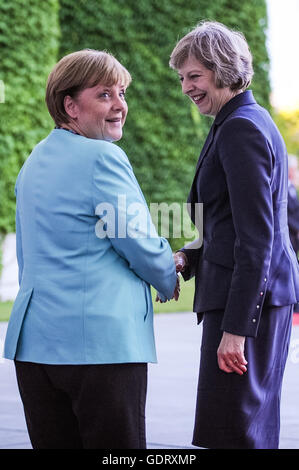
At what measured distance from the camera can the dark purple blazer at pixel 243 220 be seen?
2725 millimetres

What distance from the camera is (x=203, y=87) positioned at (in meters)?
2.95

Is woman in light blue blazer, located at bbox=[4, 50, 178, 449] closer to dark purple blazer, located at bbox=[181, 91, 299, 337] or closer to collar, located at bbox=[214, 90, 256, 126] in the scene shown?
dark purple blazer, located at bbox=[181, 91, 299, 337]

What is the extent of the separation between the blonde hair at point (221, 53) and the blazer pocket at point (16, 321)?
2.98 ft

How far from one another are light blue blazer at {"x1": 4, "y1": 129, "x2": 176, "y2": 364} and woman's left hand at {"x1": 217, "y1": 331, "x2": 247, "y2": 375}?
240 mm

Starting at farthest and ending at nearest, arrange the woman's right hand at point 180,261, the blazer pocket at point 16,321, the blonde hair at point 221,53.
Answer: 1. the woman's right hand at point 180,261
2. the blonde hair at point 221,53
3. the blazer pocket at point 16,321

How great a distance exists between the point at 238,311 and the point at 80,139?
685 mm

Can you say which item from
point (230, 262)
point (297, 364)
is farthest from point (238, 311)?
point (297, 364)

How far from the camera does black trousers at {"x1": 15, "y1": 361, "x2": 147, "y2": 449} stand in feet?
8.35

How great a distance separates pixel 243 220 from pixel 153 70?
11550mm

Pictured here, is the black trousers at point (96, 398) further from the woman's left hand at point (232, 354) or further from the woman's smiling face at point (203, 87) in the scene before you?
the woman's smiling face at point (203, 87)

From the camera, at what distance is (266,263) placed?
108 inches

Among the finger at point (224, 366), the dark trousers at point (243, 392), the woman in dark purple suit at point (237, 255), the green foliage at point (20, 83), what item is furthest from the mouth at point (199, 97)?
the green foliage at point (20, 83)

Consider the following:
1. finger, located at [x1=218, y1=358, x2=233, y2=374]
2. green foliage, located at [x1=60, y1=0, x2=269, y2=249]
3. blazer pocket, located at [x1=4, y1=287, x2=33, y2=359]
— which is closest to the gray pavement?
finger, located at [x1=218, y1=358, x2=233, y2=374]
